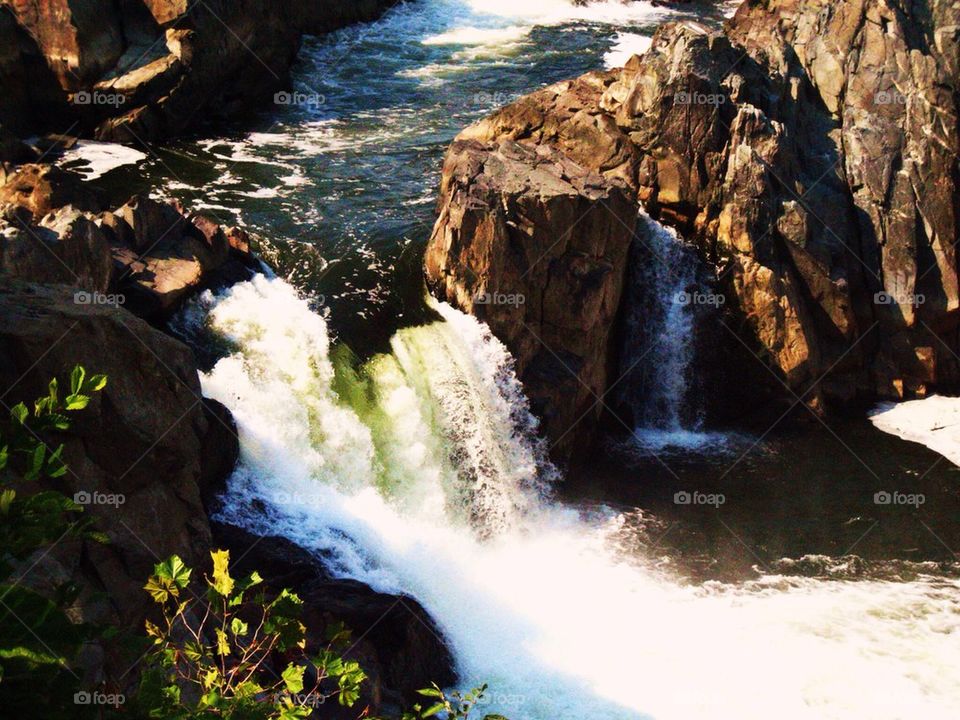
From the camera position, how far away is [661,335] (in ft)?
64.3

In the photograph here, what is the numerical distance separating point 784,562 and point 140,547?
9.96m

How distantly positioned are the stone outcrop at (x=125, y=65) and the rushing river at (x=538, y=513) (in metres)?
3.06

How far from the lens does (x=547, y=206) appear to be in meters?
17.4

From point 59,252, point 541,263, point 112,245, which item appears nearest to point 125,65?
point 112,245

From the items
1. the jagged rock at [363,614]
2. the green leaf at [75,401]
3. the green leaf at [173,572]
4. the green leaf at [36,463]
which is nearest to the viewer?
the green leaf at [36,463]

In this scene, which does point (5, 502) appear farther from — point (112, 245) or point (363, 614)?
point (112, 245)

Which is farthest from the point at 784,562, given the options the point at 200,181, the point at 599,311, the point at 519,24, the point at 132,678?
the point at 519,24

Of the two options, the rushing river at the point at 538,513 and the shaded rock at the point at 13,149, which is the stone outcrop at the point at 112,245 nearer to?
the rushing river at the point at 538,513

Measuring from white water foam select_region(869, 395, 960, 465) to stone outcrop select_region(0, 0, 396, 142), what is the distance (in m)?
17.0

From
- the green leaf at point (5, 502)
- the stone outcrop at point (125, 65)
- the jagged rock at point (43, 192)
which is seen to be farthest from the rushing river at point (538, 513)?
the green leaf at point (5, 502)

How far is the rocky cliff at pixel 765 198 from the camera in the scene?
58.7 ft

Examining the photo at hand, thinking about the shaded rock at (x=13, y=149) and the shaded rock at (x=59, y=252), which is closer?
the shaded rock at (x=59, y=252)

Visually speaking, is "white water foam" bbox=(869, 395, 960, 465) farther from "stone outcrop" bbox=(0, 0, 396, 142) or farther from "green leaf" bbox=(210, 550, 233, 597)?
"stone outcrop" bbox=(0, 0, 396, 142)

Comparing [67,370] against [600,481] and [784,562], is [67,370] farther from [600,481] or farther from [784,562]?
[784,562]
